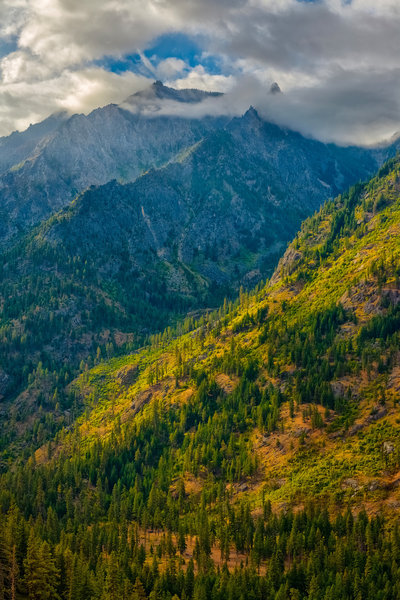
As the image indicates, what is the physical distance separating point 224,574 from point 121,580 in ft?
116

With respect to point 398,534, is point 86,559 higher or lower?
higher

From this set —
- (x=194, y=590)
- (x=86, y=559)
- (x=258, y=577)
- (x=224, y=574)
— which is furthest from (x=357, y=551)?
(x=86, y=559)

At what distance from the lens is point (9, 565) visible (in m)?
156

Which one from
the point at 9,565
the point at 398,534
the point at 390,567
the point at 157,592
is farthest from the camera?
the point at 398,534

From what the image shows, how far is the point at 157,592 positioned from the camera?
175 meters

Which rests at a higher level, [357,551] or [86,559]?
[86,559]

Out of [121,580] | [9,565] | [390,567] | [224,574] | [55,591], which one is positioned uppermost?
[9,565]

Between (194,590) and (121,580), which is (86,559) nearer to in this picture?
(121,580)

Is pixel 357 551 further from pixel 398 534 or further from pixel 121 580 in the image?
pixel 121 580

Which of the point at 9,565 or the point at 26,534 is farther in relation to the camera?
the point at 26,534

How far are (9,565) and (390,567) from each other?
127 meters

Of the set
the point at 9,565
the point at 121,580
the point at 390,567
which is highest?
the point at 9,565

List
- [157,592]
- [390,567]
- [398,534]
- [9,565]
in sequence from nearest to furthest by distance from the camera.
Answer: [9,565] → [157,592] → [390,567] → [398,534]

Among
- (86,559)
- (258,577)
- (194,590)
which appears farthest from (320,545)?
(86,559)
